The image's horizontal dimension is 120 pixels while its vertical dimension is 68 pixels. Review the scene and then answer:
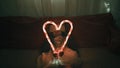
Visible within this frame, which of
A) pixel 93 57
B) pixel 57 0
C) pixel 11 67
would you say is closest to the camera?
pixel 11 67

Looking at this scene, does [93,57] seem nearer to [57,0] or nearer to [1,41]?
[57,0]

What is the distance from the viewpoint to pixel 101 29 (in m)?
2.37

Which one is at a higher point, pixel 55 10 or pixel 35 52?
pixel 55 10

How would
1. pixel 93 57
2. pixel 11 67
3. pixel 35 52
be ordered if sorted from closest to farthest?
1. pixel 11 67
2. pixel 93 57
3. pixel 35 52

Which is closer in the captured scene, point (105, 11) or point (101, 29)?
point (101, 29)

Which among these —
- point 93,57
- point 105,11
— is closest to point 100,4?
point 105,11

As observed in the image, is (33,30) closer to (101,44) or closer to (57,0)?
(57,0)

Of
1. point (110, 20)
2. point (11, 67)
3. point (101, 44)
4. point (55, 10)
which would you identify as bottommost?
point (11, 67)

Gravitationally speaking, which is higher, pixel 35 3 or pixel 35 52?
pixel 35 3

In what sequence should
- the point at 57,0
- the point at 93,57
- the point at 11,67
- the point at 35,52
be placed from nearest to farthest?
the point at 11,67 < the point at 93,57 < the point at 35,52 < the point at 57,0

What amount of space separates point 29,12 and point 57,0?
0.47 m

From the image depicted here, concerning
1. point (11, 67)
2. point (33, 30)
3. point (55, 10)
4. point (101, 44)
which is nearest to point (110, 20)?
point (101, 44)

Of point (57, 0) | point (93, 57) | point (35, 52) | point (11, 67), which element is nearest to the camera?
point (11, 67)

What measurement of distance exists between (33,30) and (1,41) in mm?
505
